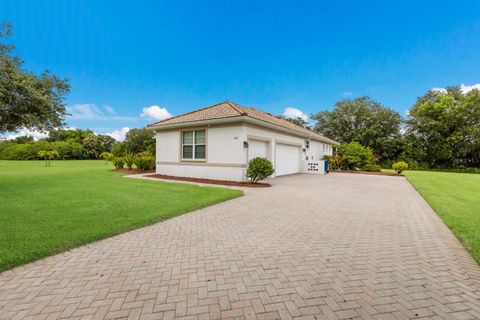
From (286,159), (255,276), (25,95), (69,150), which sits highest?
(25,95)

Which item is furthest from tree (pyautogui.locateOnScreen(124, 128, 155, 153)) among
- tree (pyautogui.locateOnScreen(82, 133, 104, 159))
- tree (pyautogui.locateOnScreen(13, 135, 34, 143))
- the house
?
the house

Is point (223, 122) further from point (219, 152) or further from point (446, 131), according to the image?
point (446, 131)

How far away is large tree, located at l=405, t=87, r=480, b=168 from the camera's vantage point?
27.6 m

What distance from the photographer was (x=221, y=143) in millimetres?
11969

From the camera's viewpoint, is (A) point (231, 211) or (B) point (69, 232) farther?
(A) point (231, 211)

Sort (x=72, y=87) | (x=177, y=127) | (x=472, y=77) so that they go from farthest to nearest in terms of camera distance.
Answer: (x=472, y=77) < (x=177, y=127) < (x=72, y=87)

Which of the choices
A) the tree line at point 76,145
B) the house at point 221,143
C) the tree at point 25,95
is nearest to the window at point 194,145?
the house at point 221,143

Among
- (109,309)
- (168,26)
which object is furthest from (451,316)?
(168,26)

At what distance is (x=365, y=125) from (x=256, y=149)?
97.6ft

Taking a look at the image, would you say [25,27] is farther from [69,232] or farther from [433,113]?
[433,113]

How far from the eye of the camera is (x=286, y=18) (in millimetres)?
13766

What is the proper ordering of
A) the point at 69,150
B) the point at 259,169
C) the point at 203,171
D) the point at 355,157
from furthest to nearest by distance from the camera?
the point at 69,150
the point at 355,157
the point at 203,171
the point at 259,169

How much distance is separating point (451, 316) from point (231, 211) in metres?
4.53

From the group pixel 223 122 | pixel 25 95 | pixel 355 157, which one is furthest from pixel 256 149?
pixel 355 157
